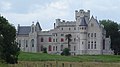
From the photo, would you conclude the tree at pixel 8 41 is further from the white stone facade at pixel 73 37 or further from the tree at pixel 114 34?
the tree at pixel 114 34

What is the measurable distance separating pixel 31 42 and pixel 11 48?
268ft

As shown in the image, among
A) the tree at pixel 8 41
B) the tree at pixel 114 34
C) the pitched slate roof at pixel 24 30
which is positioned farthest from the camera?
the pitched slate roof at pixel 24 30

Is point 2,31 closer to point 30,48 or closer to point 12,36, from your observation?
point 12,36

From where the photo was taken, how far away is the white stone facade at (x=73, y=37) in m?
128

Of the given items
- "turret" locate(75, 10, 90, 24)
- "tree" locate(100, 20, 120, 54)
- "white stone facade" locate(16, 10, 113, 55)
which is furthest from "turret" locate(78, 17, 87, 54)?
"tree" locate(100, 20, 120, 54)

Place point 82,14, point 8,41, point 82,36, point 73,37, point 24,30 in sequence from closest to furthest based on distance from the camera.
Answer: point 8,41 → point 82,36 → point 73,37 → point 82,14 → point 24,30

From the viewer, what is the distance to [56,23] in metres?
142

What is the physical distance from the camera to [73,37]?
136 metres

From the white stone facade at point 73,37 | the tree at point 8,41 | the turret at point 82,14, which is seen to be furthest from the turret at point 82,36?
the tree at point 8,41

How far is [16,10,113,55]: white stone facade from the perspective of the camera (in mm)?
128000

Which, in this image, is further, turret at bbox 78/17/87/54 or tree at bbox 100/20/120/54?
tree at bbox 100/20/120/54

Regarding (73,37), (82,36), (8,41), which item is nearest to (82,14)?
(73,37)

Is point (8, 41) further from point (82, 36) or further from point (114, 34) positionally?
point (114, 34)

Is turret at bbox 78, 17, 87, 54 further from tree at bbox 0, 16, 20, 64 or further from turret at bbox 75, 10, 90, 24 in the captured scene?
tree at bbox 0, 16, 20, 64
